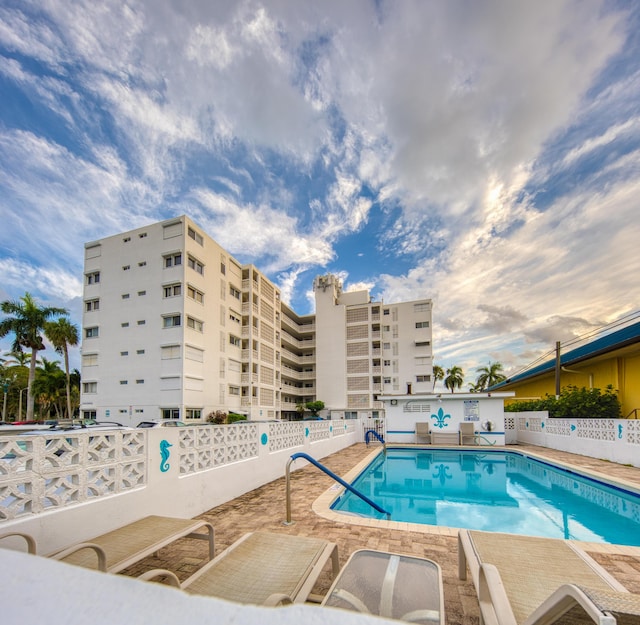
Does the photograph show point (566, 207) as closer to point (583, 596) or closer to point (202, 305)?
point (583, 596)

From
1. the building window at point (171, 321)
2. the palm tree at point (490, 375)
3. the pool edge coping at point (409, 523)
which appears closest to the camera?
the pool edge coping at point (409, 523)

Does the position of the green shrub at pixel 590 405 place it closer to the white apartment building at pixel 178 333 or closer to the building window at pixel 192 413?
the white apartment building at pixel 178 333

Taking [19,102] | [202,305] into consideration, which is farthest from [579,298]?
[202,305]

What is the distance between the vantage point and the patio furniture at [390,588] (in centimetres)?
228

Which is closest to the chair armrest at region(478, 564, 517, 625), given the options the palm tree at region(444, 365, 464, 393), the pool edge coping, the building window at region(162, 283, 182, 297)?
the pool edge coping

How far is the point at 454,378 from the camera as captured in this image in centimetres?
5853

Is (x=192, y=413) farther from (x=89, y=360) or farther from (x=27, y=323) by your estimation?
(x=27, y=323)

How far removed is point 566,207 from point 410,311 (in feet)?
102

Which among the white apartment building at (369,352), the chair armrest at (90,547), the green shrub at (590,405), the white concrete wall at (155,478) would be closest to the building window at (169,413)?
the white concrete wall at (155,478)

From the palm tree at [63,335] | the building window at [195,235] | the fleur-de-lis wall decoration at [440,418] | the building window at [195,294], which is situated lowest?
the fleur-de-lis wall decoration at [440,418]

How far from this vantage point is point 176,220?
27.1 metres

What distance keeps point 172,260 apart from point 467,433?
23.7m

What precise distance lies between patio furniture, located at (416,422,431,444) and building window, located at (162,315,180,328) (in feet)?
60.2

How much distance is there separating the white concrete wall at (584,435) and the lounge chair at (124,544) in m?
13.1
